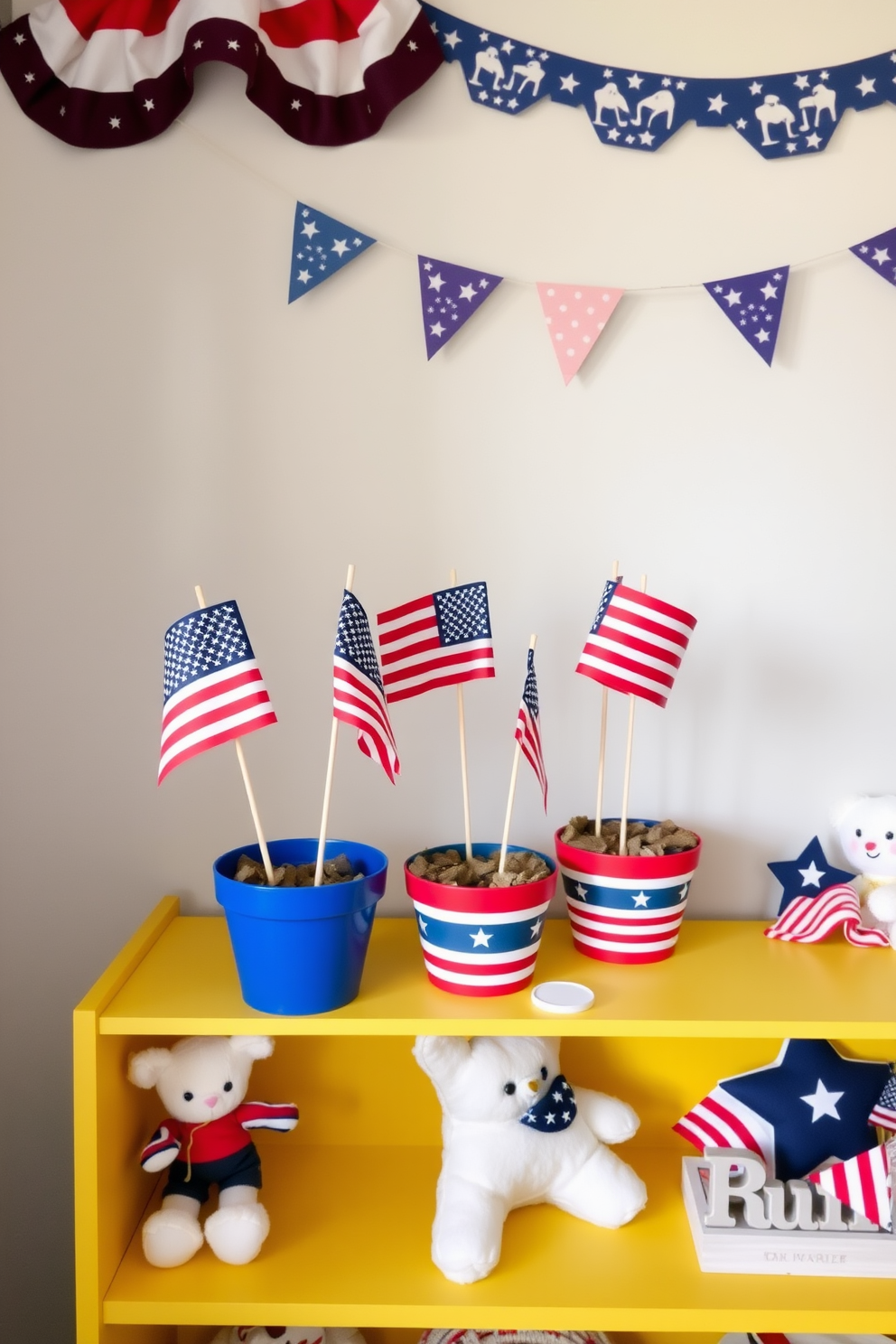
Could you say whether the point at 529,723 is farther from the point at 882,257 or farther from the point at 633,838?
the point at 882,257

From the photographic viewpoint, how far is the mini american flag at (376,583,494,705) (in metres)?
1.28

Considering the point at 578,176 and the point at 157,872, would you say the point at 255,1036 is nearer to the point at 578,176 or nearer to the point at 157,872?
the point at 157,872

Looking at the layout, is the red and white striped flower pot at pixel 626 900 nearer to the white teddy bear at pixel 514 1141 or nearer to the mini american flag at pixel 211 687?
the white teddy bear at pixel 514 1141

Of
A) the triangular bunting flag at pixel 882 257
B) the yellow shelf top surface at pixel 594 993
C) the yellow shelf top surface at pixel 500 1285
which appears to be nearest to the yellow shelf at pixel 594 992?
the yellow shelf top surface at pixel 594 993

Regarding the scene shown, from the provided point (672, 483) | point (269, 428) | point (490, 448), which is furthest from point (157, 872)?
point (672, 483)

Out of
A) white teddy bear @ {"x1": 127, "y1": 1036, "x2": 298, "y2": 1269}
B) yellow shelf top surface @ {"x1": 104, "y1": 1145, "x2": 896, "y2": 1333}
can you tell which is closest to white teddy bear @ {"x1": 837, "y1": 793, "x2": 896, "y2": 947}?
yellow shelf top surface @ {"x1": 104, "y1": 1145, "x2": 896, "y2": 1333}

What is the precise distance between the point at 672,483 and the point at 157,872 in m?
0.93

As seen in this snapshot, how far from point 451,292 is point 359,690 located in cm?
62

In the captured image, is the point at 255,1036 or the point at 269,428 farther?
the point at 269,428

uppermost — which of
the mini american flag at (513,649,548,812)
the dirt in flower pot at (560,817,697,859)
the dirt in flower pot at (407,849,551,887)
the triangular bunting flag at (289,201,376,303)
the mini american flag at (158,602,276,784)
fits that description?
the triangular bunting flag at (289,201,376,303)

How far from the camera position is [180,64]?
1.39 meters

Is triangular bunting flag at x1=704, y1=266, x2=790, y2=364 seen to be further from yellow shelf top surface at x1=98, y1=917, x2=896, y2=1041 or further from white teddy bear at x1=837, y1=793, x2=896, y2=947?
yellow shelf top surface at x1=98, y1=917, x2=896, y2=1041

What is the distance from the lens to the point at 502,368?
1.45m

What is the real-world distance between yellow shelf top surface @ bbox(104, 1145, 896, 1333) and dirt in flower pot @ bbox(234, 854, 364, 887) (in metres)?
0.45
